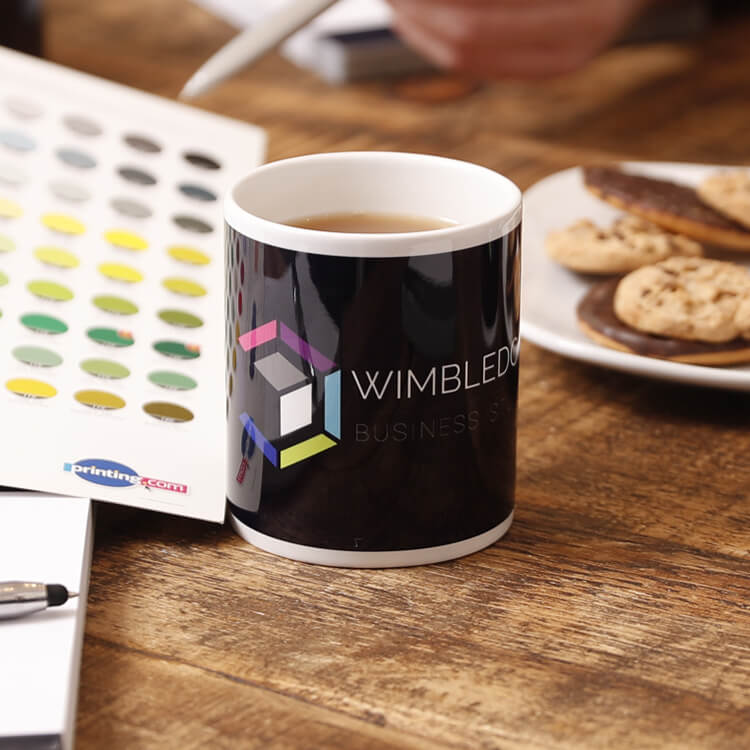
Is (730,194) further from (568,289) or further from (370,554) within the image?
(370,554)

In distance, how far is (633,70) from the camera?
132cm

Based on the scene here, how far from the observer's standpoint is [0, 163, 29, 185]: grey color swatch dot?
2.32ft

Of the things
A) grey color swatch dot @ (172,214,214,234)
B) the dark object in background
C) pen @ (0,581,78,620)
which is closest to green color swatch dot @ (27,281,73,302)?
grey color swatch dot @ (172,214,214,234)

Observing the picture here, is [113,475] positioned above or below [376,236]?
below

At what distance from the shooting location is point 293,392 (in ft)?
Result: 1.58

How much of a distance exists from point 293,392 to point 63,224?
0.28 m

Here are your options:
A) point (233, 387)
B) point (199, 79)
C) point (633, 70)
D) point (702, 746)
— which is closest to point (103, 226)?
point (199, 79)

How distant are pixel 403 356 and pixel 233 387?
84 mm

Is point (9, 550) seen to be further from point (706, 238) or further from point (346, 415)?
point (706, 238)

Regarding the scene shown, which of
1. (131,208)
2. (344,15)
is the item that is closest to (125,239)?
(131,208)

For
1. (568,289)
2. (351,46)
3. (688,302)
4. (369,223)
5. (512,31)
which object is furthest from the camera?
(351,46)

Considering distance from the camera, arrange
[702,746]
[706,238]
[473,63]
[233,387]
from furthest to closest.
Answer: [473,63]
[706,238]
[233,387]
[702,746]

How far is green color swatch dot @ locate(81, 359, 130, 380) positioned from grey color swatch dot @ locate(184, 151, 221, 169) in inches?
9.2

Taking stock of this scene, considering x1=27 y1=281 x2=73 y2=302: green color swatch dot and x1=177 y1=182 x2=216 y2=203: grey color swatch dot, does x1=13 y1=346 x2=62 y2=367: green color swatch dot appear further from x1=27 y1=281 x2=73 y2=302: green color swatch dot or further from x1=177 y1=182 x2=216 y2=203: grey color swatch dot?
x1=177 y1=182 x2=216 y2=203: grey color swatch dot
